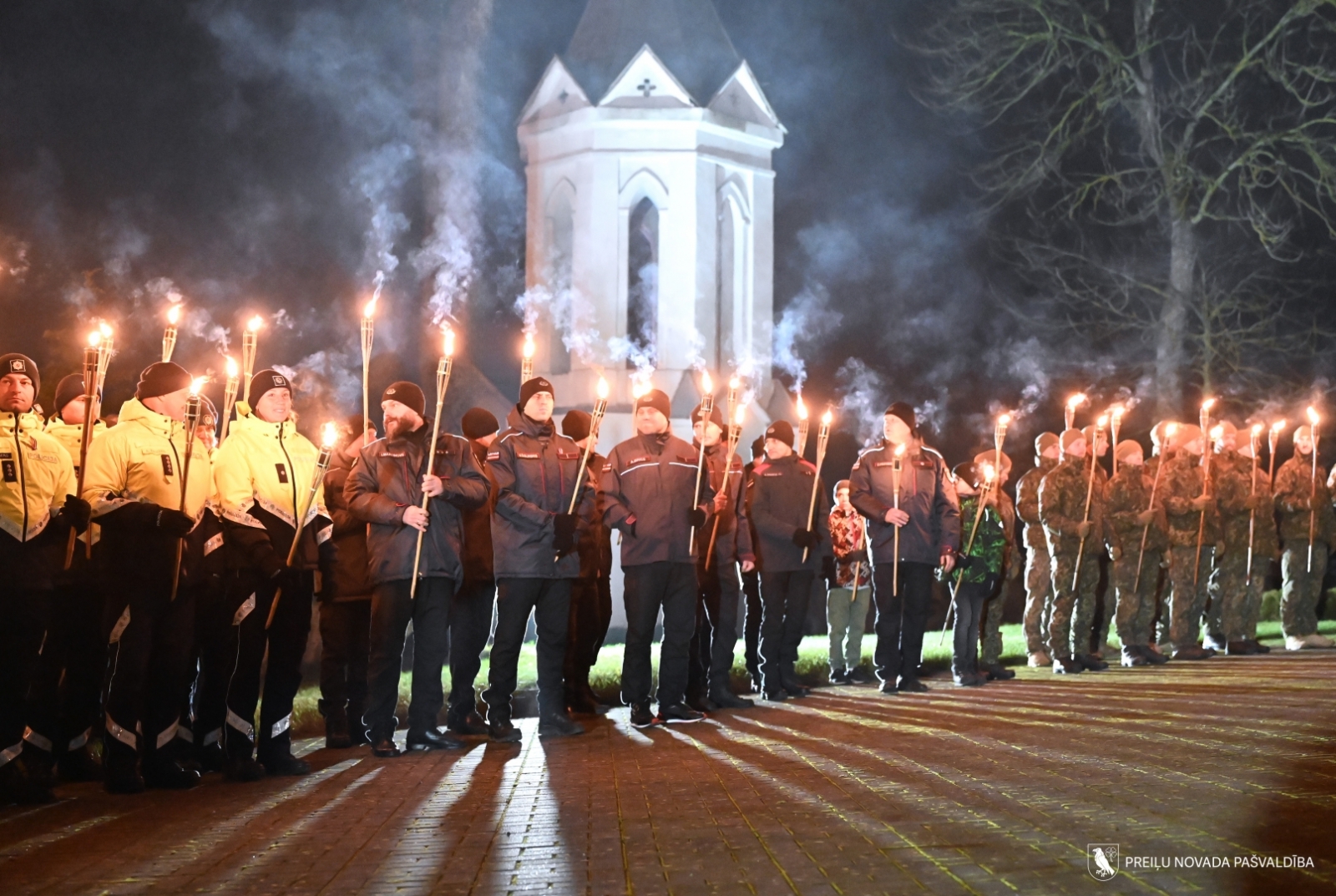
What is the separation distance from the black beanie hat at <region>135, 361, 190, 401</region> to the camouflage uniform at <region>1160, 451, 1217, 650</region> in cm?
1082

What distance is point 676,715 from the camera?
10938 mm

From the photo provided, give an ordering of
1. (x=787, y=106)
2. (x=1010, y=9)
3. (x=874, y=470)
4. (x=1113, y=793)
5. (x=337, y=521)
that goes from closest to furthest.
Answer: (x=1113, y=793)
(x=337, y=521)
(x=874, y=470)
(x=1010, y=9)
(x=787, y=106)

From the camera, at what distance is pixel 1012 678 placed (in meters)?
14.0

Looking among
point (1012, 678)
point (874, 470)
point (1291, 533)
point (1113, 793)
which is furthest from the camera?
point (1291, 533)

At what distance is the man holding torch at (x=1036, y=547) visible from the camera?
1514 cm

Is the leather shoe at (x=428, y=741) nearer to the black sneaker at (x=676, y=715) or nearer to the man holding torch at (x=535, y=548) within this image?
the man holding torch at (x=535, y=548)

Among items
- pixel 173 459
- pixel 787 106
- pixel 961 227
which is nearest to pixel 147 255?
pixel 787 106

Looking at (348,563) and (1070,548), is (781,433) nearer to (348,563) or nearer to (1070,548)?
(1070,548)

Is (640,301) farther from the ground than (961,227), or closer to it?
closer to it

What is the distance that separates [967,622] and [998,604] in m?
1.45

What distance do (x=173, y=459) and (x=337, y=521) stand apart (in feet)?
6.74

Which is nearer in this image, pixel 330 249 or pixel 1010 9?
pixel 330 249

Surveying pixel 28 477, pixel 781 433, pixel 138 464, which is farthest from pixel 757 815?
pixel 781 433

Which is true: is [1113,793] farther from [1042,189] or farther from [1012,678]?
[1042,189]
